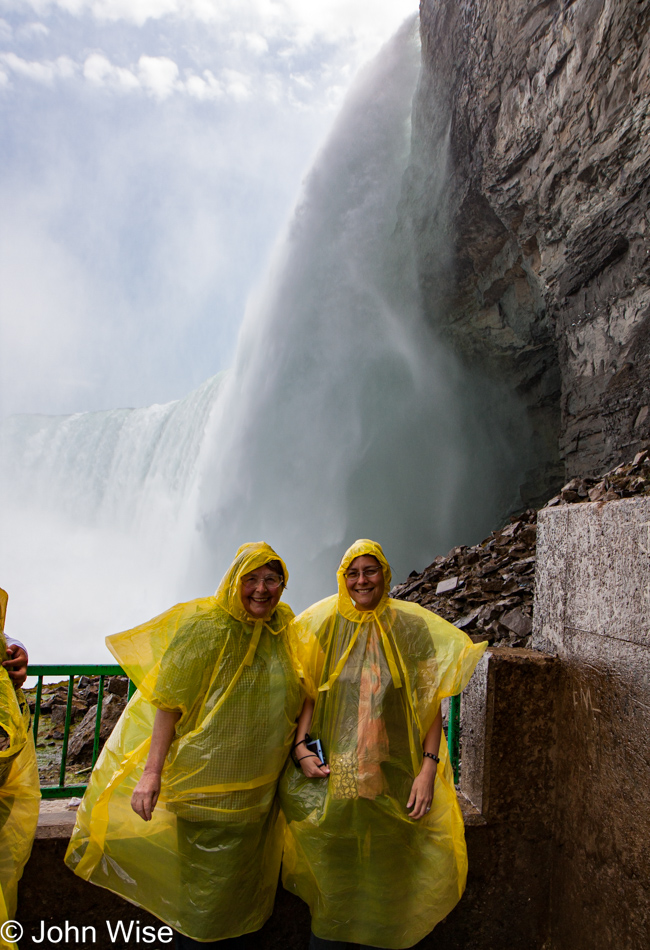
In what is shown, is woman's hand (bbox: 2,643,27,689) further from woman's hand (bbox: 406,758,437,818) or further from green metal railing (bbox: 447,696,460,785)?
green metal railing (bbox: 447,696,460,785)

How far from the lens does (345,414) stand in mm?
17875

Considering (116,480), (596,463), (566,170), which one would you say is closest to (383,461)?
(596,463)

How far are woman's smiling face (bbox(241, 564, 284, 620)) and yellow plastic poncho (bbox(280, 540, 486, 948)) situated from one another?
0.58 ft

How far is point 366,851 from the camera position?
1.77 meters

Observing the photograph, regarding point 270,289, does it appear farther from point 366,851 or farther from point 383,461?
point 366,851

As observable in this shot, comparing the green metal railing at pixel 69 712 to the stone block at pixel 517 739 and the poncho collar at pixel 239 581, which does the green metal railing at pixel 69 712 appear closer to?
the stone block at pixel 517 739

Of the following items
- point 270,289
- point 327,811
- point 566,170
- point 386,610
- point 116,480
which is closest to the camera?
point 327,811

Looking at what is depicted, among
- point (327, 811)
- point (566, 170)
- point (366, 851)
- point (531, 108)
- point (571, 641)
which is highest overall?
point (531, 108)

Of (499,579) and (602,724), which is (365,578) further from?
(499,579)

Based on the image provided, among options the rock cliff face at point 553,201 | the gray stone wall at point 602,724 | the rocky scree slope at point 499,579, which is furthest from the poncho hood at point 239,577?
the rock cliff face at point 553,201

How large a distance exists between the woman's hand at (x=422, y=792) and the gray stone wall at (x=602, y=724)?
2.02 feet

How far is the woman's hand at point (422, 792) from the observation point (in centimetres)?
178

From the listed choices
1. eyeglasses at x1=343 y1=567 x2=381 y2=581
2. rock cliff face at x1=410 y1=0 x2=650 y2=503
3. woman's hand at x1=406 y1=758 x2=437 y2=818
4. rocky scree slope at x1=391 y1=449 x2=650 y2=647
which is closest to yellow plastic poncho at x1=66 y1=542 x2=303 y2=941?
eyeglasses at x1=343 y1=567 x2=381 y2=581

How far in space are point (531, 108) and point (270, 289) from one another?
958cm
